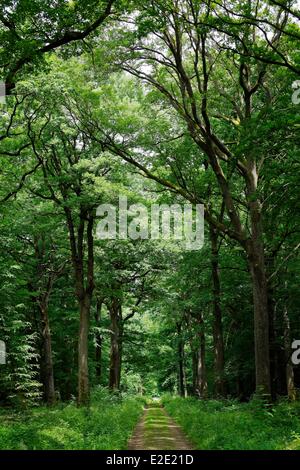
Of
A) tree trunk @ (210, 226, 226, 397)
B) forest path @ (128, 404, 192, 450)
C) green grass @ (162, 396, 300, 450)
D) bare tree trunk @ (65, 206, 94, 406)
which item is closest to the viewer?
green grass @ (162, 396, 300, 450)

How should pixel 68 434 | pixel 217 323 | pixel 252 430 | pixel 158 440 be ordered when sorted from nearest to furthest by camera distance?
pixel 252 430 < pixel 68 434 < pixel 158 440 < pixel 217 323

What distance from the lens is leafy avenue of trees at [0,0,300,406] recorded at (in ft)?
37.4

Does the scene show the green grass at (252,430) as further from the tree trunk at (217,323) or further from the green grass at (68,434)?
the tree trunk at (217,323)

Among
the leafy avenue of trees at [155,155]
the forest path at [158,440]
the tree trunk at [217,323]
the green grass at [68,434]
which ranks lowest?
the forest path at [158,440]

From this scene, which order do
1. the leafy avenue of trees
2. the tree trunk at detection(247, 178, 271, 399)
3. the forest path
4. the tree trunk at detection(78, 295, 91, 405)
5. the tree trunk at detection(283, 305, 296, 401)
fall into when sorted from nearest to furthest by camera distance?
the leafy avenue of trees, the forest path, the tree trunk at detection(247, 178, 271, 399), the tree trunk at detection(78, 295, 91, 405), the tree trunk at detection(283, 305, 296, 401)

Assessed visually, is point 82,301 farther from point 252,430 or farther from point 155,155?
point 252,430

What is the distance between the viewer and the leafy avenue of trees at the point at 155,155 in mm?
11398

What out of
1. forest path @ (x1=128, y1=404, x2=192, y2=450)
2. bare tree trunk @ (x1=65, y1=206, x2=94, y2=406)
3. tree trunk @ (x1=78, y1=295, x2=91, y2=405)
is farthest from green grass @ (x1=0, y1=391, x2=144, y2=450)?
bare tree trunk @ (x1=65, y1=206, x2=94, y2=406)

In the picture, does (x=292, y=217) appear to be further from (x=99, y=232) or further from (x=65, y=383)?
(x=65, y=383)

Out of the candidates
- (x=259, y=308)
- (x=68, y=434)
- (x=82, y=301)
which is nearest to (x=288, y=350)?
(x=259, y=308)

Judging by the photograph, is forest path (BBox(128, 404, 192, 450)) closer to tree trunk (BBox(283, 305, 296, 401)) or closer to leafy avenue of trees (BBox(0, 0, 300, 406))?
leafy avenue of trees (BBox(0, 0, 300, 406))

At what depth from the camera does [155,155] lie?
1914cm

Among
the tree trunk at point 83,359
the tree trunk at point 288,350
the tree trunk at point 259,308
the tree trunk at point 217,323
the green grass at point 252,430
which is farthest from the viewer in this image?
the tree trunk at point 288,350

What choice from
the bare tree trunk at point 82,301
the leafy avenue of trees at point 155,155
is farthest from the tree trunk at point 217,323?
the bare tree trunk at point 82,301
